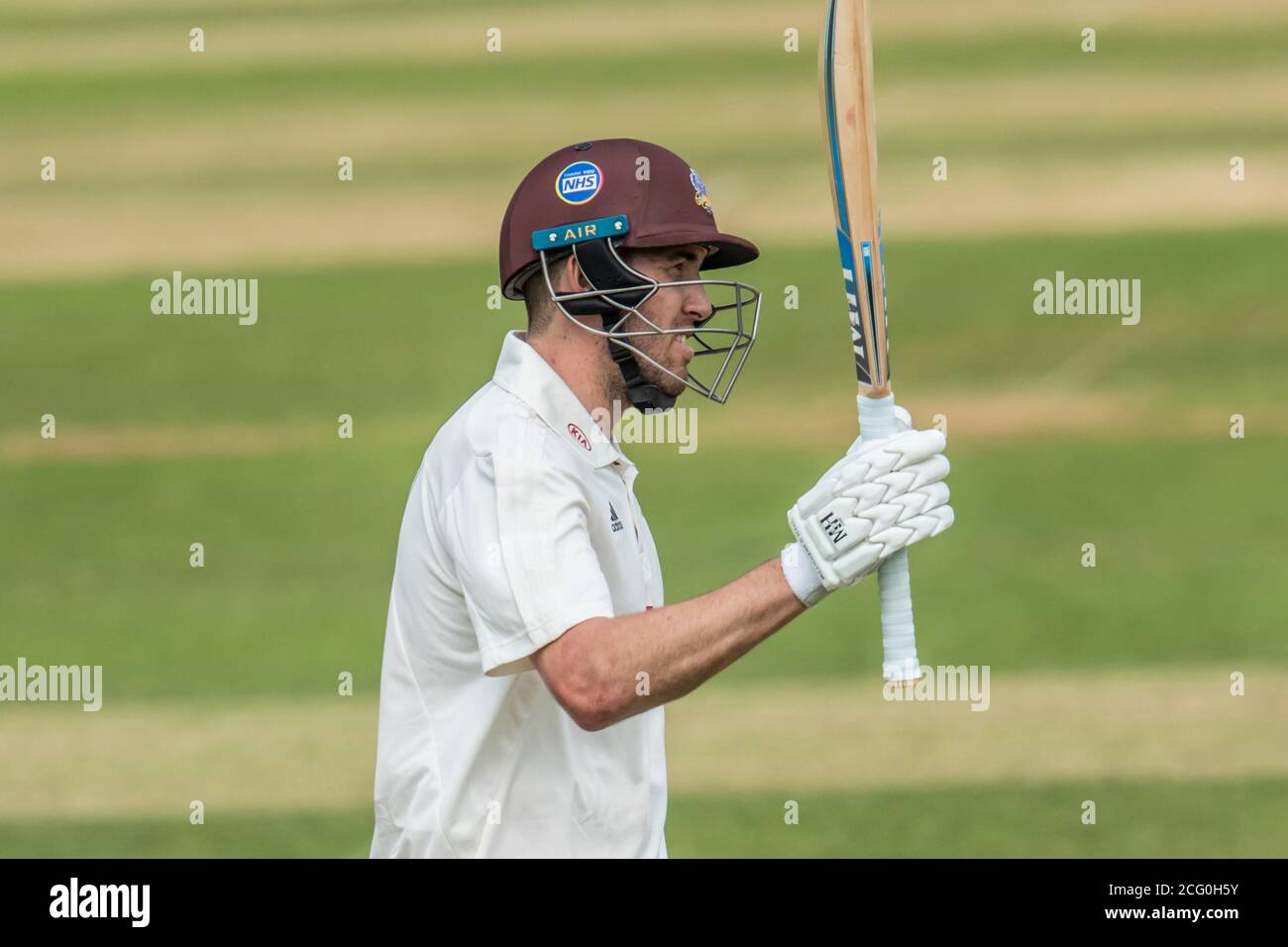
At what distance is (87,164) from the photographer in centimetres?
1823

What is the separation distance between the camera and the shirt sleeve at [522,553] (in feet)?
11.6

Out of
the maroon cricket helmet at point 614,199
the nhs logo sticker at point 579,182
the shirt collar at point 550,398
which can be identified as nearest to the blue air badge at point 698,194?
the maroon cricket helmet at point 614,199

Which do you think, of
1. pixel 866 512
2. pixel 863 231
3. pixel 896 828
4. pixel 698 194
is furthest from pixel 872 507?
pixel 896 828

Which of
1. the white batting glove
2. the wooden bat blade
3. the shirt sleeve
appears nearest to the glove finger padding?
the white batting glove

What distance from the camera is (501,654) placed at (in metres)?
3.56

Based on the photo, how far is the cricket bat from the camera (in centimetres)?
381

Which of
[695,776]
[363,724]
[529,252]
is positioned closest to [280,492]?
[363,724]

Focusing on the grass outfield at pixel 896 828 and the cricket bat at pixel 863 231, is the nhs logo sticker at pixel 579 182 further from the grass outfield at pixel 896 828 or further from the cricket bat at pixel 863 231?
the grass outfield at pixel 896 828

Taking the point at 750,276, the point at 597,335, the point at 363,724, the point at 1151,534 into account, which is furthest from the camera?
the point at 750,276

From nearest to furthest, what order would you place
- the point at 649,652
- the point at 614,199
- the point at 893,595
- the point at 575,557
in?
the point at 649,652 < the point at 575,557 < the point at 893,595 < the point at 614,199

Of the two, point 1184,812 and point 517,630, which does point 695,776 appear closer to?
point 1184,812

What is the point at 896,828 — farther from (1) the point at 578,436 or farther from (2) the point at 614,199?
(2) the point at 614,199

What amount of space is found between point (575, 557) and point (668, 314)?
67 cm

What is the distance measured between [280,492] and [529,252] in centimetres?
876
